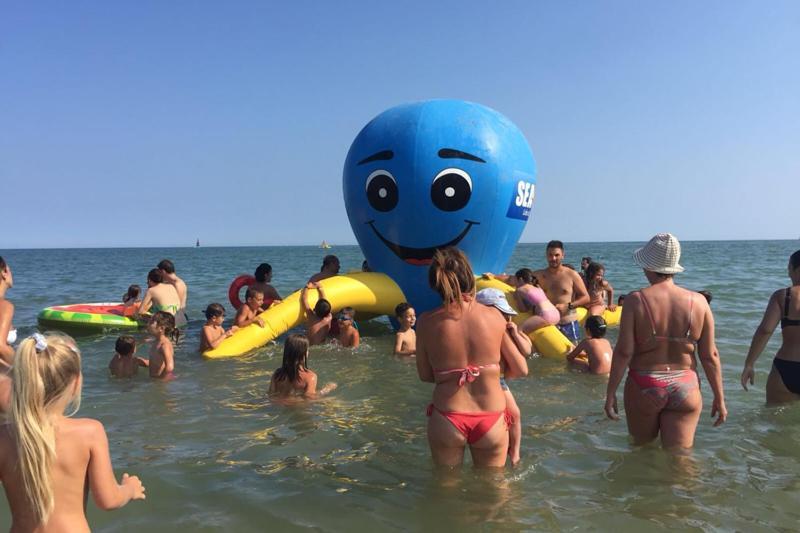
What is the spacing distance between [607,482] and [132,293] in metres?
8.78

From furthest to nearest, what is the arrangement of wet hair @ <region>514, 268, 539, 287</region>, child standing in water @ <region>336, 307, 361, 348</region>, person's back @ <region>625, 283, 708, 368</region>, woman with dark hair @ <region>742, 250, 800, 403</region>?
child standing in water @ <region>336, 307, 361, 348</region> < wet hair @ <region>514, 268, 539, 287</region> < woman with dark hair @ <region>742, 250, 800, 403</region> < person's back @ <region>625, 283, 708, 368</region>

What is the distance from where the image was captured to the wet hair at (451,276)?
2871 mm

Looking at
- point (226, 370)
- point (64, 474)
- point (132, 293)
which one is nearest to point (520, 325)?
point (226, 370)

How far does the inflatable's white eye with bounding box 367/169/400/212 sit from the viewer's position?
7.69 m

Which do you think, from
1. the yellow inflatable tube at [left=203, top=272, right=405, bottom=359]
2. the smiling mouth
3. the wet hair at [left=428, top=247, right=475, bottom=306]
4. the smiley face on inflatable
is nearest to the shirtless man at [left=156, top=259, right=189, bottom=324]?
the yellow inflatable tube at [left=203, top=272, right=405, bottom=359]

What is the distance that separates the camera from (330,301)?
7.82 m

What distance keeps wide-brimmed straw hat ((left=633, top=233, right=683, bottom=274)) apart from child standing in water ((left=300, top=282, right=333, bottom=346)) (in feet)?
15.6

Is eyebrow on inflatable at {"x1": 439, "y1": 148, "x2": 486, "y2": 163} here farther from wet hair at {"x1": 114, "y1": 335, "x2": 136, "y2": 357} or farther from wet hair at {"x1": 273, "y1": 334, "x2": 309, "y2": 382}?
wet hair at {"x1": 114, "y1": 335, "x2": 136, "y2": 357}

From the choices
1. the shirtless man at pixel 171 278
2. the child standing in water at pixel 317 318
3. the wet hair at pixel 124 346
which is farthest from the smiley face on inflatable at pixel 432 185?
the wet hair at pixel 124 346

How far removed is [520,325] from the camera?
287 inches

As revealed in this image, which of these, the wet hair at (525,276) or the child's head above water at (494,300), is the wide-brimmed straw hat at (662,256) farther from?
the wet hair at (525,276)

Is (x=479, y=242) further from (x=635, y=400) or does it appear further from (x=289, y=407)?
(x=635, y=400)

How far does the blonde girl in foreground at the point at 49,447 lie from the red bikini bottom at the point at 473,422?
1571mm

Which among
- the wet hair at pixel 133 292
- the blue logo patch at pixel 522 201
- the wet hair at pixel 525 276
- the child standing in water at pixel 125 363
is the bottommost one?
the child standing in water at pixel 125 363
